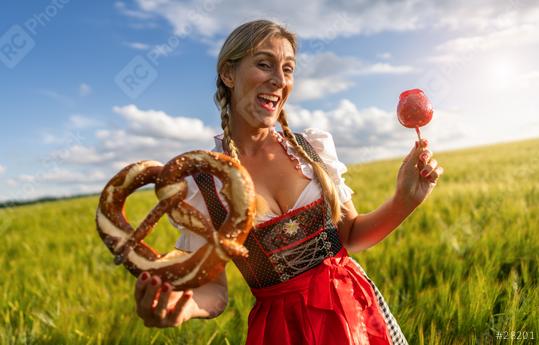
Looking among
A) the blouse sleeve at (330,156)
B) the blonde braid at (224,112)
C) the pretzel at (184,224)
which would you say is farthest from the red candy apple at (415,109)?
the pretzel at (184,224)

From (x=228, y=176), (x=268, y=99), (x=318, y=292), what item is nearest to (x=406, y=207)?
(x=318, y=292)

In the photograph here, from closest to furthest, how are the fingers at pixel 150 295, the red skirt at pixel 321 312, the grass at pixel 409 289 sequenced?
the fingers at pixel 150 295
the red skirt at pixel 321 312
the grass at pixel 409 289

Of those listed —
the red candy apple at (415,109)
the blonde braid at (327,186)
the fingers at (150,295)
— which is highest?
the red candy apple at (415,109)

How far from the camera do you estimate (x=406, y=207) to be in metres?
1.81

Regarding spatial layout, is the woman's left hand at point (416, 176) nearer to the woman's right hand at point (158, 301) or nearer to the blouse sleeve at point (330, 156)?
the blouse sleeve at point (330, 156)

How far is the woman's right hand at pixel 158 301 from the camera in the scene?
1.26m

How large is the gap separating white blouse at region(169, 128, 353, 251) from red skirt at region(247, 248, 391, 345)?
0.86 feet

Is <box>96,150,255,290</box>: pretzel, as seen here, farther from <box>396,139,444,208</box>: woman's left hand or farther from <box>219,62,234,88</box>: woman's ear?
<box>396,139,444,208</box>: woman's left hand

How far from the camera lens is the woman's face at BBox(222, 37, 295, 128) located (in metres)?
1.71

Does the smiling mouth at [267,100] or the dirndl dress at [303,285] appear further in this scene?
the smiling mouth at [267,100]

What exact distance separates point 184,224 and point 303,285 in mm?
616

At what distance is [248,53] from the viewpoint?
68.4 inches

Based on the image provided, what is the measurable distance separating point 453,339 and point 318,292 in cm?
114

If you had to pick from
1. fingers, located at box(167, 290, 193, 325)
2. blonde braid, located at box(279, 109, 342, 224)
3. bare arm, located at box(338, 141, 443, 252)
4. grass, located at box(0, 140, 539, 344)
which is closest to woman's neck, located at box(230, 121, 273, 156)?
blonde braid, located at box(279, 109, 342, 224)
